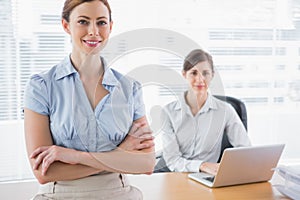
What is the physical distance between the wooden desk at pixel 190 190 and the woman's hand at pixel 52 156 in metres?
0.35

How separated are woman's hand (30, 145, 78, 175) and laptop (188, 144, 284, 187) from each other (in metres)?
0.59

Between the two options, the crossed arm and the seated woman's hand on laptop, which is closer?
the crossed arm

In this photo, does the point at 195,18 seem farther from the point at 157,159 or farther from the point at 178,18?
the point at 157,159

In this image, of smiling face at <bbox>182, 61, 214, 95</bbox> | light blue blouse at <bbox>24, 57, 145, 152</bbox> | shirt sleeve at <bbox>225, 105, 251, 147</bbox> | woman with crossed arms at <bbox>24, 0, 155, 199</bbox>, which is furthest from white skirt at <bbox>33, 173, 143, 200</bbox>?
shirt sleeve at <bbox>225, 105, 251, 147</bbox>

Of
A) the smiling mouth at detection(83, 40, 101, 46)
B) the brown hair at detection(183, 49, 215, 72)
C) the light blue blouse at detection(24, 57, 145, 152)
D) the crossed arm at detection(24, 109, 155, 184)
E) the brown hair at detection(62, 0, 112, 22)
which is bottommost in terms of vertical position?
the crossed arm at detection(24, 109, 155, 184)

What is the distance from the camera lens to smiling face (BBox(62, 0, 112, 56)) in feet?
5.18

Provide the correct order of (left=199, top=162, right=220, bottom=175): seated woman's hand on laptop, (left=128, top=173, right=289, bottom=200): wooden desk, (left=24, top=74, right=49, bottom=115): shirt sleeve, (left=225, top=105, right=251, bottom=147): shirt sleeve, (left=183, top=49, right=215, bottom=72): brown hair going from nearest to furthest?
1. (left=183, top=49, right=215, bottom=72): brown hair
2. (left=24, top=74, right=49, bottom=115): shirt sleeve
3. (left=128, top=173, right=289, bottom=200): wooden desk
4. (left=199, top=162, right=220, bottom=175): seated woman's hand on laptop
5. (left=225, top=105, right=251, bottom=147): shirt sleeve

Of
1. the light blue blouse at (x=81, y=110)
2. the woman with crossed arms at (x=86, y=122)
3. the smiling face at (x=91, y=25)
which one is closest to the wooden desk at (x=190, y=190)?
the woman with crossed arms at (x=86, y=122)

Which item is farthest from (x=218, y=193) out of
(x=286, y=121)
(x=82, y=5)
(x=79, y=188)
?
(x=286, y=121)

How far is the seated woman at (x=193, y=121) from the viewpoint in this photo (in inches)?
62.1

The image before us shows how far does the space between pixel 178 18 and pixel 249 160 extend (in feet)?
6.60

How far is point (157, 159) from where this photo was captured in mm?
1828

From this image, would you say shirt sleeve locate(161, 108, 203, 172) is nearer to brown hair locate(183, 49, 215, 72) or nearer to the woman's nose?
brown hair locate(183, 49, 215, 72)

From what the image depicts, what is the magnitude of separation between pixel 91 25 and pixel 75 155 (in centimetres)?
44
